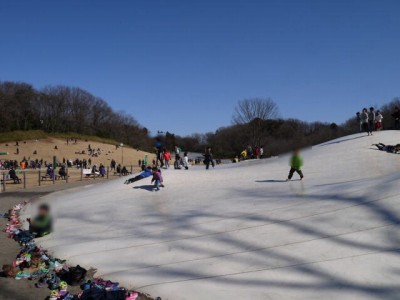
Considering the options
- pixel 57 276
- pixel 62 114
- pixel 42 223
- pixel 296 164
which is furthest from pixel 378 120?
pixel 62 114

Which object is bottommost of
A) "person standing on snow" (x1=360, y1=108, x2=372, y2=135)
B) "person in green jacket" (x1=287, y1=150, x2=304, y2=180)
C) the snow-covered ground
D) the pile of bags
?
the pile of bags

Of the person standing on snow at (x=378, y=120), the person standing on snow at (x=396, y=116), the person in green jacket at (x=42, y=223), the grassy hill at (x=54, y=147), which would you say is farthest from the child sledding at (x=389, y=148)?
the grassy hill at (x=54, y=147)

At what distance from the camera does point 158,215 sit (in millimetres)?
12406

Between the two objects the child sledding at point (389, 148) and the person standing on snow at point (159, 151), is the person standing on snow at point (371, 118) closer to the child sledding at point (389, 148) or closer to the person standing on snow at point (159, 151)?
the child sledding at point (389, 148)

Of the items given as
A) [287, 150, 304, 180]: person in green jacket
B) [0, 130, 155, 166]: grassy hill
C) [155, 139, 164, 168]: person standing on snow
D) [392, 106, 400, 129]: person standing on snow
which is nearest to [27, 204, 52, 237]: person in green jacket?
[287, 150, 304, 180]: person in green jacket

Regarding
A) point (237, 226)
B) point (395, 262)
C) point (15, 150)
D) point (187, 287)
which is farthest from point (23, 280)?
point (15, 150)

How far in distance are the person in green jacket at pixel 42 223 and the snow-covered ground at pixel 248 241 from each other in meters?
0.35

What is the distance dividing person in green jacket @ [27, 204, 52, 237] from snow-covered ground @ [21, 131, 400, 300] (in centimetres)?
35

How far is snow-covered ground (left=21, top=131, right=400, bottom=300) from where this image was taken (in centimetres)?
670

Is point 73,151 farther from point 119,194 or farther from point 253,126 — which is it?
point 119,194

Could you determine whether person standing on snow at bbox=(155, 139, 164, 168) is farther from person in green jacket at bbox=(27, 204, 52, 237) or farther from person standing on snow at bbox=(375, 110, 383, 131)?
person standing on snow at bbox=(375, 110, 383, 131)

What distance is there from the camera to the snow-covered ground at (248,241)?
6.70m

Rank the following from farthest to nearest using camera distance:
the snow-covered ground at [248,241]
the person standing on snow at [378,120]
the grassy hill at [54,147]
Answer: the grassy hill at [54,147] → the person standing on snow at [378,120] → the snow-covered ground at [248,241]

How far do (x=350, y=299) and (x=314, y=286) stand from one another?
0.63 m
